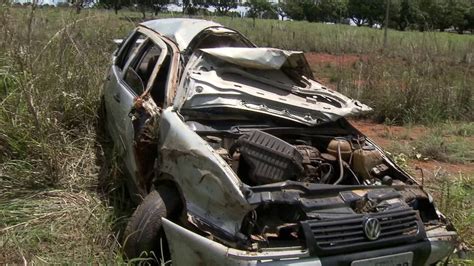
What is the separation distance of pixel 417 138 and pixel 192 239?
621cm

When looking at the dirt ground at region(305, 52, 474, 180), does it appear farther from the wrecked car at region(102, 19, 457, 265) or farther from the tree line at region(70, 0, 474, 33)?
the wrecked car at region(102, 19, 457, 265)

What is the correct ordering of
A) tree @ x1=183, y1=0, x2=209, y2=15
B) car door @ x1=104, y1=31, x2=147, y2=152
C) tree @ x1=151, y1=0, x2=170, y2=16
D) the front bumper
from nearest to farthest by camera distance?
the front bumper → car door @ x1=104, y1=31, x2=147, y2=152 → tree @ x1=183, y1=0, x2=209, y2=15 → tree @ x1=151, y1=0, x2=170, y2=16

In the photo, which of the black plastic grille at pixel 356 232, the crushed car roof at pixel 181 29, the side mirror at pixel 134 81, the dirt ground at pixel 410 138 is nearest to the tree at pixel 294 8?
the dirt ground at pixel 410 138

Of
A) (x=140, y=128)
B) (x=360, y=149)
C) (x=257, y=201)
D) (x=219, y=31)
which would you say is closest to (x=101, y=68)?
(x=219, y=31)

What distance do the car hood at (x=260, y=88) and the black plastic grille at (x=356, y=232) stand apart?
1.18 meters

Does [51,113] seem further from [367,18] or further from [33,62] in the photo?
[367,18]

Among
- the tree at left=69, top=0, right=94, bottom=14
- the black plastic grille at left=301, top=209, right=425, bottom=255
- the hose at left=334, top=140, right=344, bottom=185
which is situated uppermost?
the tree at left=69, top=0, right=94, bottom=14

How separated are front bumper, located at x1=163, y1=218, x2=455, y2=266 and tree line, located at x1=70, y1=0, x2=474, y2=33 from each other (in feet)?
12.9

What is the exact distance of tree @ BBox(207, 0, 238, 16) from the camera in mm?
11041

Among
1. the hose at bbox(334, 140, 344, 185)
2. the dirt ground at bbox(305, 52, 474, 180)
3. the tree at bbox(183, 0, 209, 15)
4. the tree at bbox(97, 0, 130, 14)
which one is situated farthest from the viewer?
the tree at bbox(183, 0, 209, 15)

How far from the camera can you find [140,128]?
4207 millimetres

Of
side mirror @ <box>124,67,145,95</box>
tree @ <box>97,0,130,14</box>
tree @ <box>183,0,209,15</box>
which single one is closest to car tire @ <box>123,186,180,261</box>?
side mirror @ <box>124,67,145,95</box>

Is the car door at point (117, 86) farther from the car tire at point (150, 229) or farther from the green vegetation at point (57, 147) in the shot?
the car tire at point (150, 229)

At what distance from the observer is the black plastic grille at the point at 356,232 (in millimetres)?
3035
